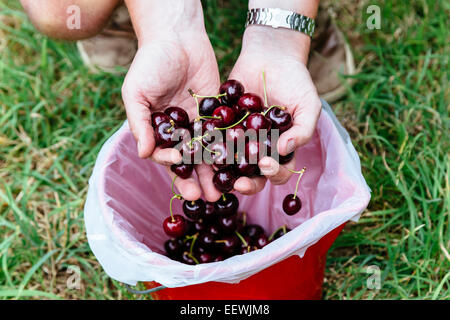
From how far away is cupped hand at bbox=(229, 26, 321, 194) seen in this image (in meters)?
1.20

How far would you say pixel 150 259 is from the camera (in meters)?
1.10

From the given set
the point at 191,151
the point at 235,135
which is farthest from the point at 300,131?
the point at 191,151

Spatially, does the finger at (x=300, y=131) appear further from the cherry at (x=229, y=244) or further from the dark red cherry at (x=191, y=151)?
the cherry at (x=229, y=244)

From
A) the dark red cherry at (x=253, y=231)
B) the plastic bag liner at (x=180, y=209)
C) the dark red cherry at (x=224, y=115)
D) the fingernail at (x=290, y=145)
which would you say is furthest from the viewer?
the dark red cherry at (x=253, y=231)

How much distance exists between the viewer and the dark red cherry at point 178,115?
4.26ft

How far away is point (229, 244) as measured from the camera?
4.86ft

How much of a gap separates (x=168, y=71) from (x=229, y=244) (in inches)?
21.6

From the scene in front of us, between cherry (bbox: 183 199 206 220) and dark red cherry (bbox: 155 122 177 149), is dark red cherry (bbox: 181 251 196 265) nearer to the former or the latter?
cherry (bbox: 183 199 206 220)

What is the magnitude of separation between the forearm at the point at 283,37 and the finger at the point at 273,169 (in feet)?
1.22

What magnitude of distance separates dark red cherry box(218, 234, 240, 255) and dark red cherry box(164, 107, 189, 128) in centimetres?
39

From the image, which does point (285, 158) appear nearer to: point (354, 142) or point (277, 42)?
point (277, 42)

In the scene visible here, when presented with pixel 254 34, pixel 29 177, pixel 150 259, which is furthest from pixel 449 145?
pixel 29 177

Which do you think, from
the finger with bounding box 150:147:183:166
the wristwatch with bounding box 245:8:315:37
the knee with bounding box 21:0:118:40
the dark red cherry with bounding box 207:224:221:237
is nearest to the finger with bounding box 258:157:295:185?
the finger with bounding box 150:147:183:166

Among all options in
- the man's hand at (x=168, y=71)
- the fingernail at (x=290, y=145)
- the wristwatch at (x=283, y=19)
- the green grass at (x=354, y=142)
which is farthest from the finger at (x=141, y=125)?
the green grass at (x=354, y=142)
